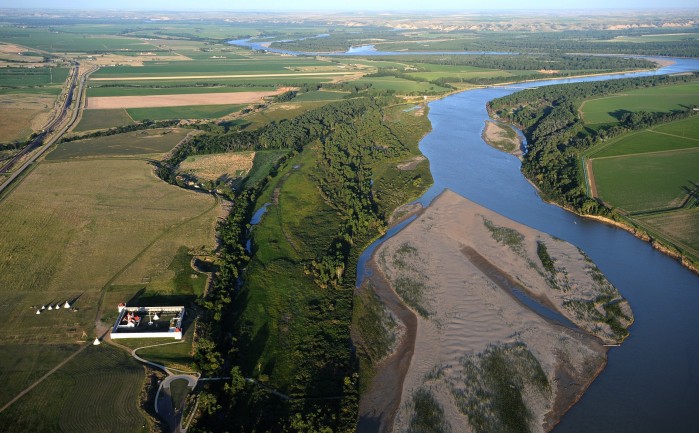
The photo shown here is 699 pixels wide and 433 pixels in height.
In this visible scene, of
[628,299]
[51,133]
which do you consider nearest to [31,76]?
[51,133]

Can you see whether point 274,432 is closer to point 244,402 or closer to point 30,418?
point 244,402

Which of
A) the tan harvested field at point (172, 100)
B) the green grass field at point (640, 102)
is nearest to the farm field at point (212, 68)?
the tan harvested field at point (172, 100)

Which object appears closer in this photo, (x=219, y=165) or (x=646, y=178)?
(x=646, y=178)

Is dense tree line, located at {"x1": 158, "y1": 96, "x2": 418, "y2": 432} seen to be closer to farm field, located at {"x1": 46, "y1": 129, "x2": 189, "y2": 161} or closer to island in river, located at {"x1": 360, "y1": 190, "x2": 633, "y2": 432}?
island in river, located at {"x1": 360, "y1": 190, "x2": 633, "y2": 432}

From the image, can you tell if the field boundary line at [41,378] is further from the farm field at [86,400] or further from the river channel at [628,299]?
the river channel at [628,299]

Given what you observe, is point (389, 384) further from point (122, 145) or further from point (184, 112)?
point (184, 112)

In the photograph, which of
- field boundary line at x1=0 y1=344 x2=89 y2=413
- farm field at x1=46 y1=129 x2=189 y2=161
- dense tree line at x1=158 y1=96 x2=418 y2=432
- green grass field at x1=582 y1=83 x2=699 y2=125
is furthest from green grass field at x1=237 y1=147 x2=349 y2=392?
green grass field at x1=582 y1=83 x2=699 y2=125
